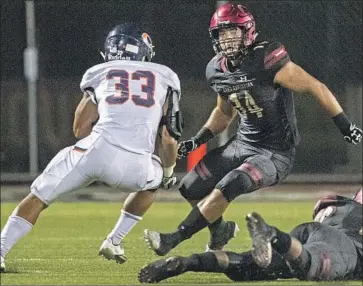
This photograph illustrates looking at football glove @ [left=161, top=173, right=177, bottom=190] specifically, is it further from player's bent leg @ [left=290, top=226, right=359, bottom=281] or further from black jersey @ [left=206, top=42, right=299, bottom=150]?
player's bent leg @ [left=290, top=226, right=359, bottom=281]

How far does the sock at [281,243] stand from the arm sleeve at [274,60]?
5.64 ft

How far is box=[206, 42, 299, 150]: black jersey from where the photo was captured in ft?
24.5

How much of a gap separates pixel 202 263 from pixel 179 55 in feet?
29.5

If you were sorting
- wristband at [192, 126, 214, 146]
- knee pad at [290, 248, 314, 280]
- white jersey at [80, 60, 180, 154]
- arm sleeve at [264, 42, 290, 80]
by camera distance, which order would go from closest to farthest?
knee pad at [290, 248, 314, 280], white jersey at [80, 60, 180, 154], arm sleeve at [264, 42, 290, 80], wristband at [192, 126, 214, 146]

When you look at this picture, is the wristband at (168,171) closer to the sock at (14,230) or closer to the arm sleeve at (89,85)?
the arm sleeve at (89,85)

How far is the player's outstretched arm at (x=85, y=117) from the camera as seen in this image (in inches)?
277

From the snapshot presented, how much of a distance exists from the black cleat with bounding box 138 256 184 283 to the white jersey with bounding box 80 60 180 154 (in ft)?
2.83

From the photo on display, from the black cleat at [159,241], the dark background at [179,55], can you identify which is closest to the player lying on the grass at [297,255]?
the black cleat at [159,241]

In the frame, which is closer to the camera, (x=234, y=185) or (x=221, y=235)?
(x=234, y=185)

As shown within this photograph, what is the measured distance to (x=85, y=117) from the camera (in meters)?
7.06

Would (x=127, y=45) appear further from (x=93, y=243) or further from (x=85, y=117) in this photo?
(x=93, y=243)

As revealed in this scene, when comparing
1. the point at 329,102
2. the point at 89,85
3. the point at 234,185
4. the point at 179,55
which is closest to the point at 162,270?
the point at 234,185

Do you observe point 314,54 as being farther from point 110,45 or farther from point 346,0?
point 110,45

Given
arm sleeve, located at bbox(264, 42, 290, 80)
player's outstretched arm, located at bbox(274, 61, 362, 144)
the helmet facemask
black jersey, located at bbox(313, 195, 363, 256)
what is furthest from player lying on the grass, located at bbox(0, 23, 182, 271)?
black jersey, located at bbox(313, 195, 363, 256)
